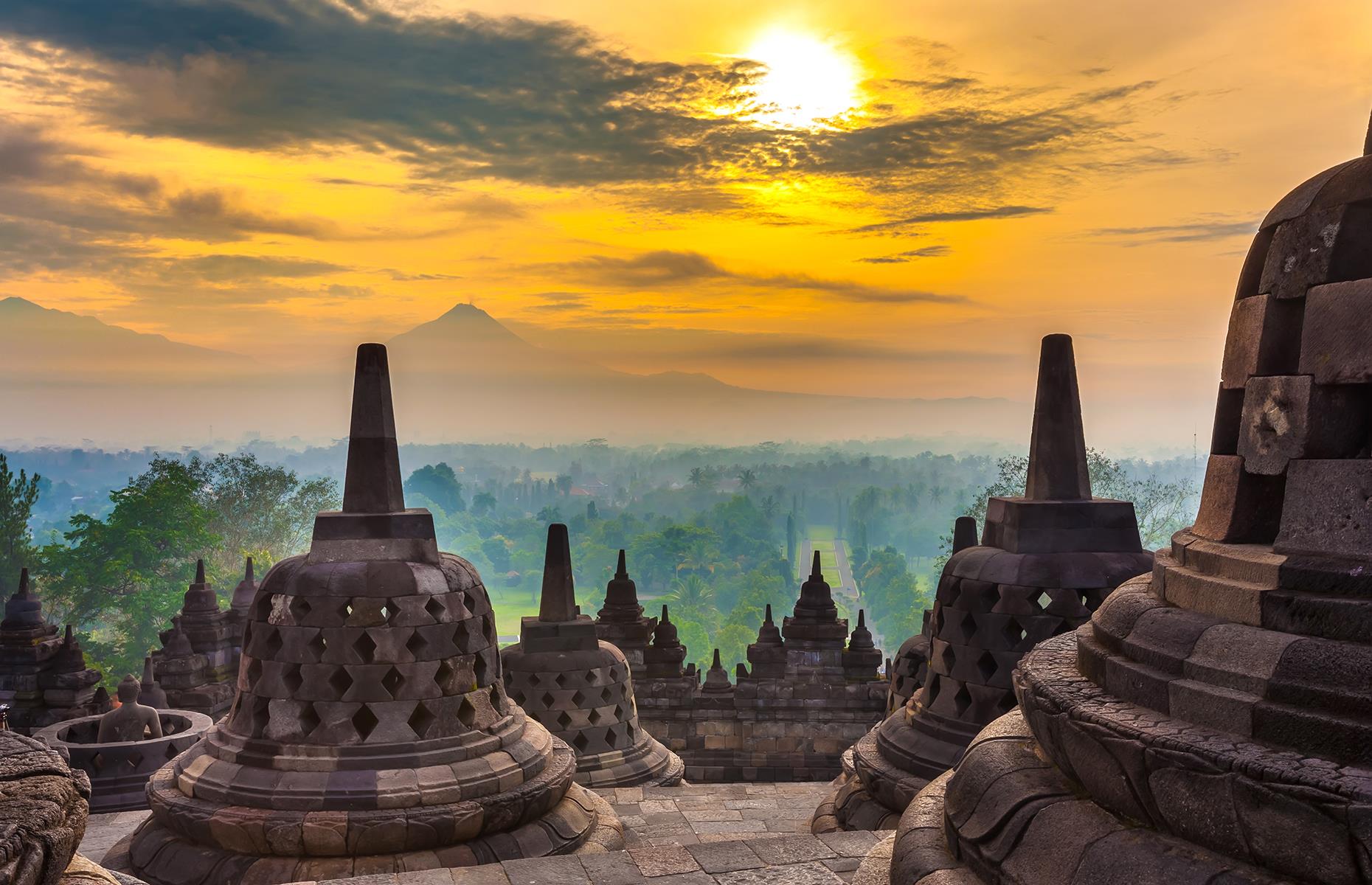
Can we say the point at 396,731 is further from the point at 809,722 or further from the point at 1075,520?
the point at 809,722

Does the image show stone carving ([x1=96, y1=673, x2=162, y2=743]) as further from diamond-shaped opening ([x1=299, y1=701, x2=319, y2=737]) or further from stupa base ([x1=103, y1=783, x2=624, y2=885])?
diamond-shaped opening ([x1=299, y1=701, x2=319, y2=737])

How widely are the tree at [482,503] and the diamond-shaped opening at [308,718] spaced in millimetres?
100334

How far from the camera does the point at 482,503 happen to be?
110188 mm

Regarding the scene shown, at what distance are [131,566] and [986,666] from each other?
136 feet

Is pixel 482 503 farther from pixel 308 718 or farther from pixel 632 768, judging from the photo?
pixel 308 718

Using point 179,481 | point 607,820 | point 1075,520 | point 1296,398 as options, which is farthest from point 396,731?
point 179,481

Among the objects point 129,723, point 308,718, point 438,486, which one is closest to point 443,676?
point 308,718

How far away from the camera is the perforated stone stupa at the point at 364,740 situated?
6668 millimetres

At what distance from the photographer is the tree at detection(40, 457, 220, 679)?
4103cm

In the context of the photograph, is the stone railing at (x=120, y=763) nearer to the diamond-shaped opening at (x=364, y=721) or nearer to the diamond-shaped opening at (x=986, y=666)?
the diamond-shaped opening at (x=364, y=721)

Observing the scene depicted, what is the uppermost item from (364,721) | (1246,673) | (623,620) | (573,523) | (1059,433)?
(1059,433)

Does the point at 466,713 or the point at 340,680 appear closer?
the point at 340,680

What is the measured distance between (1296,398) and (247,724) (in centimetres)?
632

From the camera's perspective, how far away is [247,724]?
7168mm
